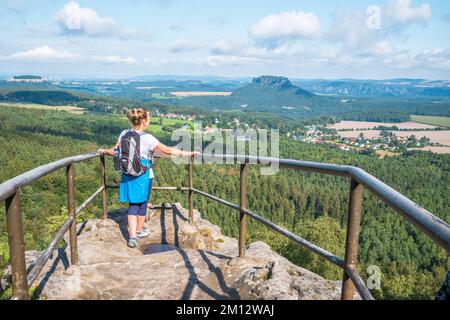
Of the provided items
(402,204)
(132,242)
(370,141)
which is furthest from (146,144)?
(370,141)

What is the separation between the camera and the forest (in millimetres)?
30922

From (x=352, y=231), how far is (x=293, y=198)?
243 ft

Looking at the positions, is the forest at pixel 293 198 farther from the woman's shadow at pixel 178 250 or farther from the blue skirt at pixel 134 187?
the blue skirt at pixel 134 187

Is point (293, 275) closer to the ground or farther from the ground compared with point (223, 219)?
farther from the ground

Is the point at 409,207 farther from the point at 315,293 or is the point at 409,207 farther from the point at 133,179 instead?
the point at 133,179

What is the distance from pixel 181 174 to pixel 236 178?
538 inches

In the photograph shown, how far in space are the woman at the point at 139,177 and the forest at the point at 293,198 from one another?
5.38 m

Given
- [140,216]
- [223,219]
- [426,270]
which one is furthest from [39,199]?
[426,270]

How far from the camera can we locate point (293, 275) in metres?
3.88

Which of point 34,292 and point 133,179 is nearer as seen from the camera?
point 34,292

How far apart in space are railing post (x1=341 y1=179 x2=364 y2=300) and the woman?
112 inches

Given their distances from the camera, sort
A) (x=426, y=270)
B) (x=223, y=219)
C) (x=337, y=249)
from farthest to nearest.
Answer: (x=223, y=219), (x=426, y=270), (x=337, y=249)

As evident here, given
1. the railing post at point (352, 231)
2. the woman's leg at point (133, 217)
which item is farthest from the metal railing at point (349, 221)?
the woman's leg at point (133, 217)

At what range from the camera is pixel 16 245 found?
2139mm
